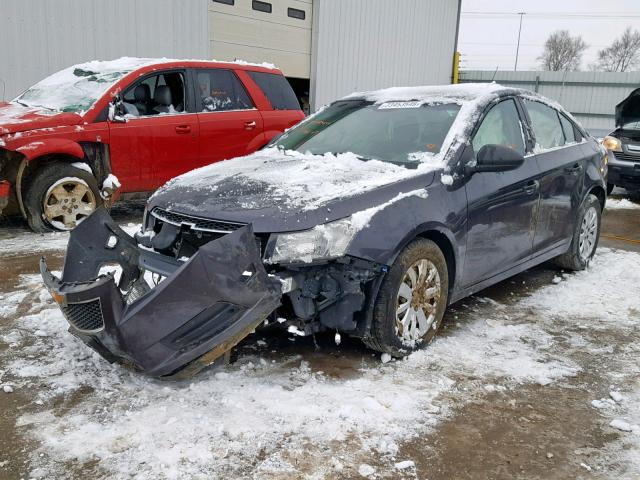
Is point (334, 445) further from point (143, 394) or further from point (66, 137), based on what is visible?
point (66, 137)

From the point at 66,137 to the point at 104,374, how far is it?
3.63 meters

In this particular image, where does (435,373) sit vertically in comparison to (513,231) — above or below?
below

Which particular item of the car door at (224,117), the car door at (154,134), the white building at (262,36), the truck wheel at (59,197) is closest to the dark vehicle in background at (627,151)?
the car door at (224,117)

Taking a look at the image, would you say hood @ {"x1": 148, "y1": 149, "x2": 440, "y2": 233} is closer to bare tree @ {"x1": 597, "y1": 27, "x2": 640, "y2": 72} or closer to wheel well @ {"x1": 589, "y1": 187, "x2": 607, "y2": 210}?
wheel well @ {"x1": 589, "y1": 187, "x2": 607, "y2": 210}

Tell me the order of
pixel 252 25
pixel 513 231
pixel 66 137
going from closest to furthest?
pixel 513 231 < pixel 66 137 < pixel 252 25

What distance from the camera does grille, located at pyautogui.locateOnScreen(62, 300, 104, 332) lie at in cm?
260

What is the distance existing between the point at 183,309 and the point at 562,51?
253 ft

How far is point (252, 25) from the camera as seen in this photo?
1247 cm

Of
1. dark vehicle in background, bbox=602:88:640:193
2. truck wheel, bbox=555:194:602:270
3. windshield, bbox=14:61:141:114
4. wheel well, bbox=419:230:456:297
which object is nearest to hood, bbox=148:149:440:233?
wheel well, bbox=419:230:456:297

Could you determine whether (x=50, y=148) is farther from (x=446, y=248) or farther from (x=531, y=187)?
(x=531, y=187)

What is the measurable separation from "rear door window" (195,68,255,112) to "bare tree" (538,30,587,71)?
6946 cm

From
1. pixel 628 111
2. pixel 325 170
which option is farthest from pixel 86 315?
pixel 628 111

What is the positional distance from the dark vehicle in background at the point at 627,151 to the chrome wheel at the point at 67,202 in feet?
27.1

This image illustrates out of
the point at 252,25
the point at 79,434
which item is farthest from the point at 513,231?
the point at 252,25
